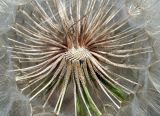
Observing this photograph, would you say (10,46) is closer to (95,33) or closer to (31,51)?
(31,51)

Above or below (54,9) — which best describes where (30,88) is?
below

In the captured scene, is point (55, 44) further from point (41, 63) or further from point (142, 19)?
point (142, 19)

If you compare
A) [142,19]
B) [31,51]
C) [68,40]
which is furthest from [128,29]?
[31,51]

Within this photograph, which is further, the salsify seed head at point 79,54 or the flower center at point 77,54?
the flower center at point 77,54

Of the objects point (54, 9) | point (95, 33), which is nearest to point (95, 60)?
point (95, 33)

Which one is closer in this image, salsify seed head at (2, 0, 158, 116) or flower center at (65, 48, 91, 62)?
salsify seed head at (2, 0, 158, 116)

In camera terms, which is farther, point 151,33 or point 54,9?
point 54,9
